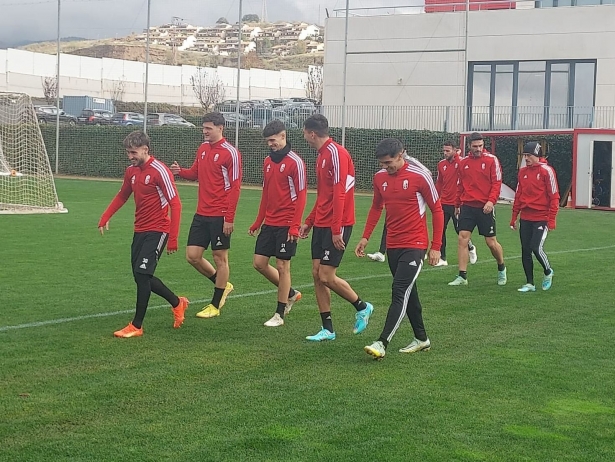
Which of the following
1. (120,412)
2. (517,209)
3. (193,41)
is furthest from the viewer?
(193,41)

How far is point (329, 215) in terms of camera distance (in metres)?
8.93

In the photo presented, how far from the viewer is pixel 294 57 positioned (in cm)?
14825

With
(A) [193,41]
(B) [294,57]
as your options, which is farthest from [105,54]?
(A) [193,41]

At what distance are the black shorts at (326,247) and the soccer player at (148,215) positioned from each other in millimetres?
1318

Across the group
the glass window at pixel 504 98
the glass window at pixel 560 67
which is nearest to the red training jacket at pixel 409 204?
the glass window at pixel 504 98

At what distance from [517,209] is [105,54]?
388 ft

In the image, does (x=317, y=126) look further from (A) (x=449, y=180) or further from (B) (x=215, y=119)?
(A) (x=449, y=180)

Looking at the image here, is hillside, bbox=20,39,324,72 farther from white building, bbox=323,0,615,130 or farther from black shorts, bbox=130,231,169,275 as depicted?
black shorts, bbox=130,231,169,275

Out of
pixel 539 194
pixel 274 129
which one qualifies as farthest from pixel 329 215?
pixel 539 194

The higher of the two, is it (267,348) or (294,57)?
(294,57)

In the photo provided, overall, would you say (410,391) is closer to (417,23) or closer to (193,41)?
(417,23)

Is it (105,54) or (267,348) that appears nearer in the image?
(267,348)

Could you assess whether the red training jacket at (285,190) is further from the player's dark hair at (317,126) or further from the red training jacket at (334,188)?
the player's dark hair at (317,126)

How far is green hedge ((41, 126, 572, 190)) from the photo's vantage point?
3241 cm
